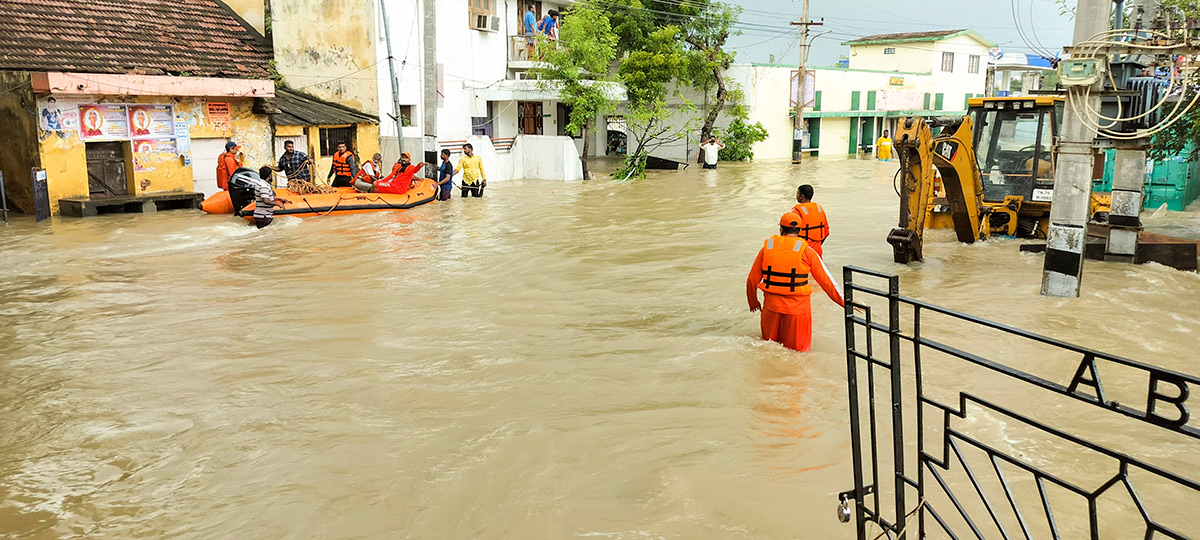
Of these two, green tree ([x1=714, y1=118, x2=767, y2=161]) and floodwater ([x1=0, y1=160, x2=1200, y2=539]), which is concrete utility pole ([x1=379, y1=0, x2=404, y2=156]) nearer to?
floodwater ([x1=0, y1=160, x2=1200, y2=539])

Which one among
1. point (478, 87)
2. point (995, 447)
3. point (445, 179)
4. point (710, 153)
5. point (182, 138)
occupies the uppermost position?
point (478, 87)

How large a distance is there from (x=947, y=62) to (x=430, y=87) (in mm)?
36955

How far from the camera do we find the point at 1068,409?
7.02 metres

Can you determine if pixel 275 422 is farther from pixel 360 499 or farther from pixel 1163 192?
pixel 1163 192

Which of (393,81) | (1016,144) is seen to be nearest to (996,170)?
(1016,144)

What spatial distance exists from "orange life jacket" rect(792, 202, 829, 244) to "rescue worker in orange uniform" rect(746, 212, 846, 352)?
6.71ft

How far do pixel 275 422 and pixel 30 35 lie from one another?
50.9 feet

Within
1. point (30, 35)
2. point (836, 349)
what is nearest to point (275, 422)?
point (836, 349)

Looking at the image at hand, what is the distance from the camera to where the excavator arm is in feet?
38.4

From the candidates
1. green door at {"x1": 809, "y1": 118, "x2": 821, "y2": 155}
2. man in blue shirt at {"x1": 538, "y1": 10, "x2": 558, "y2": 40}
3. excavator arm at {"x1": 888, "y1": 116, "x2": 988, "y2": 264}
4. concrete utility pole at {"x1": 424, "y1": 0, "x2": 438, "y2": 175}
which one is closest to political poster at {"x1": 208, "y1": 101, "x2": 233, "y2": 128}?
concrete utility pole at {"x1": 424, "y1": 0, "x2": 438, "y2": 175}

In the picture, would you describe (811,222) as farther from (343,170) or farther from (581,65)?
(581,65)

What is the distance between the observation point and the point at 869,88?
147 feet

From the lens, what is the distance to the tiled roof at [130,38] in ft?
58.6

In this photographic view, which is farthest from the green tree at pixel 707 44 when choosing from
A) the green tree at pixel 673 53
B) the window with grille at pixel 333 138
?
the window with grille at pixel 333 138
